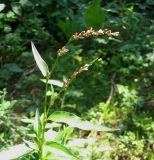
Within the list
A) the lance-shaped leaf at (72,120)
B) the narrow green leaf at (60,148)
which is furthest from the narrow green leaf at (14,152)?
the lance-shaped leaf at (72,120)

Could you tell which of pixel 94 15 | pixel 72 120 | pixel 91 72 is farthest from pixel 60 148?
pixel 94 15

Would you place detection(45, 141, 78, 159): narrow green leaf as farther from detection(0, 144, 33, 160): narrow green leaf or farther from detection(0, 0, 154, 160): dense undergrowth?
detection(0, 0, 154, 160): dense undergrowth

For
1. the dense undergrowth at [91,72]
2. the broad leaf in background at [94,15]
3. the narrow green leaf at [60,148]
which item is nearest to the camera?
the narrow green leaf at [60,148]

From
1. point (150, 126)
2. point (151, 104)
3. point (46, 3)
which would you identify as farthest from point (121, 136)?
point (46, 3)

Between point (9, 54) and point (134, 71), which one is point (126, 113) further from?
point (9, 54)

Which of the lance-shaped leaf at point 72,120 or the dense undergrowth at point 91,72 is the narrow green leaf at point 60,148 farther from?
the dense undergrowth at point 91,72

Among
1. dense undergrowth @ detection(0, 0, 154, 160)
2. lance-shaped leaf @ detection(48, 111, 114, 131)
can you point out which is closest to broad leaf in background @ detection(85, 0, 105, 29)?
dense undergrowth @ detection(0, 0, 154, 160)

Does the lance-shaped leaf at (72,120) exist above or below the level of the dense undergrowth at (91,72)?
above
